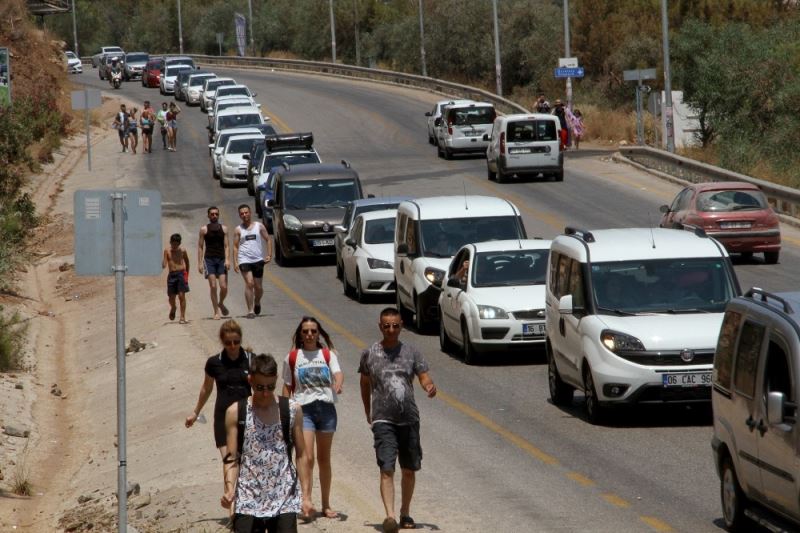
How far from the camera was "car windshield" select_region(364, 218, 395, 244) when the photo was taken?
86.6ft

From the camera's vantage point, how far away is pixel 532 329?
19078 mm

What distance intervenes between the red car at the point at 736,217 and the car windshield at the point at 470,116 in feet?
69.8

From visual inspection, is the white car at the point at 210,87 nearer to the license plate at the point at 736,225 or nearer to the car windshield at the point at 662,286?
the license plate at the point at 736,225

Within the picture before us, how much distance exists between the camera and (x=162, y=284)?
30203 mm

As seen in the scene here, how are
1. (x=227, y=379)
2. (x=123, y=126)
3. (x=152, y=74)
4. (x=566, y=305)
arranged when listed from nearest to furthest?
(x=227, y=379)
(x=566, y=305)
(x=123, y=126)
(x=152, y=74)

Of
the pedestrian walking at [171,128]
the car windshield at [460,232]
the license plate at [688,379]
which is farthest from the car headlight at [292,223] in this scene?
the pedestrian walking at [171,128]

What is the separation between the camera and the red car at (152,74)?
8656 cm

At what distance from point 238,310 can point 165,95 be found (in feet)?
190

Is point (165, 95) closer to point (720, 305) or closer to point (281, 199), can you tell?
point (281, 199)

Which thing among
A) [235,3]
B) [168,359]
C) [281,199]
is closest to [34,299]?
[281,199]

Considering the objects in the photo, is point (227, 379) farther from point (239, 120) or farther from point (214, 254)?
point (239, 120)

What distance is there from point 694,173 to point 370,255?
17922 mm

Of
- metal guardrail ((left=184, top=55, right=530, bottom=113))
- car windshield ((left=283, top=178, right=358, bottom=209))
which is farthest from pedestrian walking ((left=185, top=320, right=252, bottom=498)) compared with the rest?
metal guardrail ((left=184, top=55, right=530, bottom=113))

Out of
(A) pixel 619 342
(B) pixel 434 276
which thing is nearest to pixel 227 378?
(A) pixel 619 342
